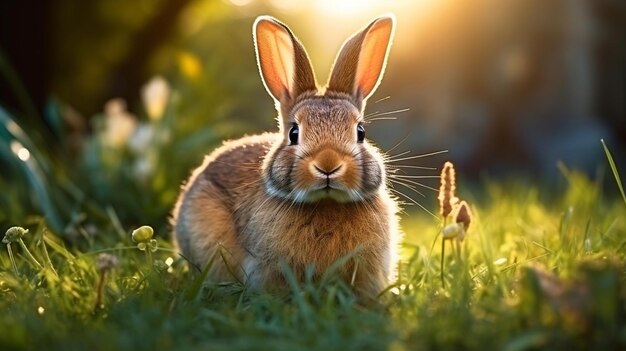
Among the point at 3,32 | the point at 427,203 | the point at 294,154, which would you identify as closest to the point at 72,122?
the point at 3,32

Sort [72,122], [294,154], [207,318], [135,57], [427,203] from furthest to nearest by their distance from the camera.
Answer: [135,57] → [427,203] → [72,122] → [294,154] → [207,318]

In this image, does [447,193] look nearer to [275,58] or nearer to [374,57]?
[374,57]

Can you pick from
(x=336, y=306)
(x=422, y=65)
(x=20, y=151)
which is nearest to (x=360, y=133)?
(x=336, y=306)

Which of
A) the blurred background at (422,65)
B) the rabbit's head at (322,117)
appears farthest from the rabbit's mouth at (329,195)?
the blurred background at (422,65)

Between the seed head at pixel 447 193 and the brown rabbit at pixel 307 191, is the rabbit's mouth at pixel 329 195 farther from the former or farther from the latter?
the seed head at pixel 447 193

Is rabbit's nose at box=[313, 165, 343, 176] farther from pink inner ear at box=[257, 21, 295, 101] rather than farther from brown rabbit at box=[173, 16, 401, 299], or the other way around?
pink inner ear at box=[257, 21, 295, 101]

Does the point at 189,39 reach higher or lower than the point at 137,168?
higher

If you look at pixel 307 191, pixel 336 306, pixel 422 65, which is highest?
pixel 422 65

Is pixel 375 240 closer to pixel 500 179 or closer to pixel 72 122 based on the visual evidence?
pixel 72 122
